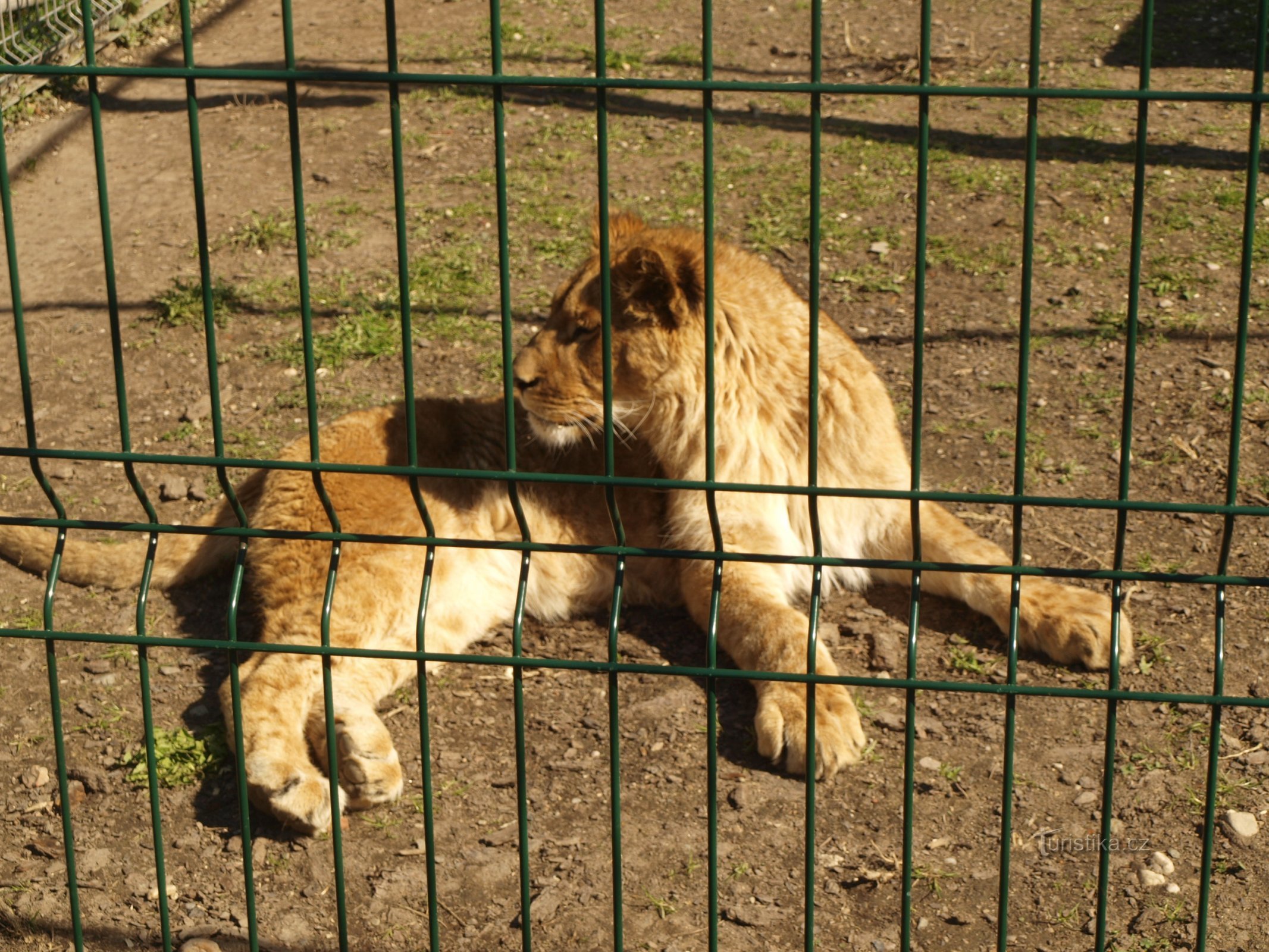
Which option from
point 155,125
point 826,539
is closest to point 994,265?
point 826,539

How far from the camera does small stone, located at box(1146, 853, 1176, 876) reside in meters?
3.78

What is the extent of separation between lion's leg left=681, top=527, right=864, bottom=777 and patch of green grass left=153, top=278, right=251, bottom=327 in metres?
3.24

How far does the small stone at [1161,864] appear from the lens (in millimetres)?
3781

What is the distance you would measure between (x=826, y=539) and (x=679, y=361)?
941mm

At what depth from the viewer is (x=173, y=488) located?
19.4 ft

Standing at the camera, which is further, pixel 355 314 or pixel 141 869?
pixel 355 314

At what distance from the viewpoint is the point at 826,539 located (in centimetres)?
539

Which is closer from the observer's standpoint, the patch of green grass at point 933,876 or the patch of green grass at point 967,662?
the patch of green grass at point 933,876

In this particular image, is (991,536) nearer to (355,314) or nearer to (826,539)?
(826,539)

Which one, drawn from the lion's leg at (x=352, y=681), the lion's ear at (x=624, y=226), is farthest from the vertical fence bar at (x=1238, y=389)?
the lion's ear at (x=624, y=226)

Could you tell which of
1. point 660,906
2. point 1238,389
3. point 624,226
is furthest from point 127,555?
point 1238,389

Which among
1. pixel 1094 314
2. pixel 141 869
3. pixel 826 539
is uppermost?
pixel 1094 314

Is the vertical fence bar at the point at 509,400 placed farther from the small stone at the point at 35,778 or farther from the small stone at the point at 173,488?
the small stone at the point at 173,488

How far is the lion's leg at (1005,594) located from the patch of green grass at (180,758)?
2.15 m
